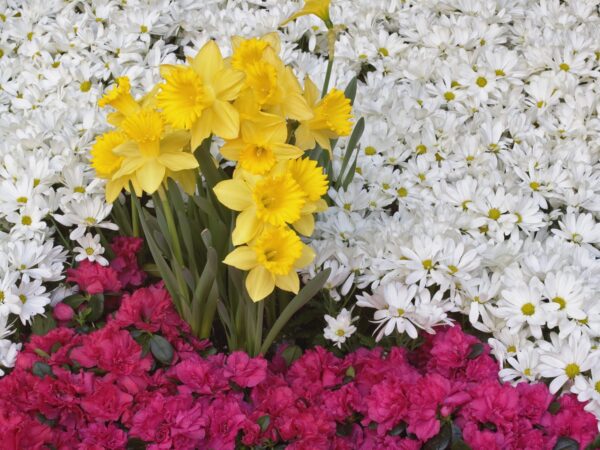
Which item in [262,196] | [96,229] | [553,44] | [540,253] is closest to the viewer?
[262,196]

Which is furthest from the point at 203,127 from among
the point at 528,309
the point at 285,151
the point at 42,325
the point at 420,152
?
the point at 420,152

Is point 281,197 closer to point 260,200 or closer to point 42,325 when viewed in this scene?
point 260,200

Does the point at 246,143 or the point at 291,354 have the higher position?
the point at 246,143

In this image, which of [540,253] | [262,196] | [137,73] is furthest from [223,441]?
[137,73]

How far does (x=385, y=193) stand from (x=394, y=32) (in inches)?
34.0

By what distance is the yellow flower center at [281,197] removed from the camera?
4.12 ft

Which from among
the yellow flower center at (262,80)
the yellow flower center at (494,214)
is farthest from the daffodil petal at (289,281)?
the yellow flower center at (494,214)

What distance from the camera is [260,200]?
49.8 inches

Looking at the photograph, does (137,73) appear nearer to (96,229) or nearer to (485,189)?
(96,229)

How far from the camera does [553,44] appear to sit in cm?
240

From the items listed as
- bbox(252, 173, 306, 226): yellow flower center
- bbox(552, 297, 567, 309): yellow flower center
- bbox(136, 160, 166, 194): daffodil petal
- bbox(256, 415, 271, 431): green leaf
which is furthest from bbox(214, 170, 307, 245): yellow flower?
bbox(552, 297, 567, 309): yellow flower center

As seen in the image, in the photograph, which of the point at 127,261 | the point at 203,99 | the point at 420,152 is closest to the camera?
the point at 203,99

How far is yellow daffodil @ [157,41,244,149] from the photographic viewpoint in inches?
49.2

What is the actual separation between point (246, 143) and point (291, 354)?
0.50 meters
